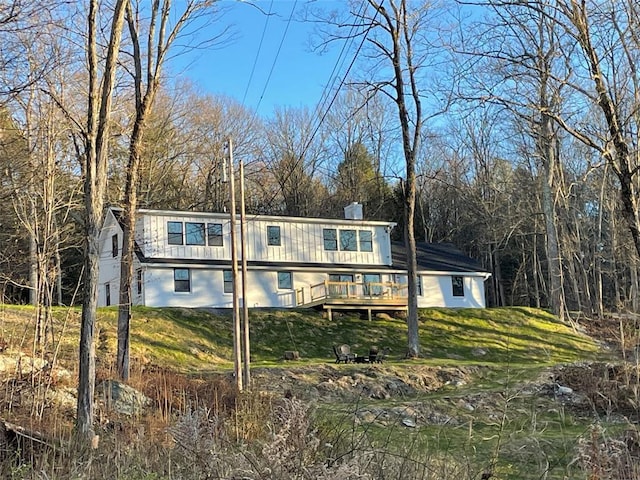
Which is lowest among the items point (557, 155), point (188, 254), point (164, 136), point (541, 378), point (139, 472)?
point (541, 378)

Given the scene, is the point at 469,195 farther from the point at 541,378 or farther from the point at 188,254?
the point at 541,378

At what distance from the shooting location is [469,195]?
4531 centimetres

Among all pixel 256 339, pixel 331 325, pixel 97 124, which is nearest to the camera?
pixel 97 124

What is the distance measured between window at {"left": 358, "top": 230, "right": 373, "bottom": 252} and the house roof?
1630 millimetres

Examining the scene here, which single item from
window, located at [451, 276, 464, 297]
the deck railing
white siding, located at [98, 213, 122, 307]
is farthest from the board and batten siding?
window, located at [451, 276, 464, 297]

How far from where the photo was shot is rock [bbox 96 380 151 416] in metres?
8.98

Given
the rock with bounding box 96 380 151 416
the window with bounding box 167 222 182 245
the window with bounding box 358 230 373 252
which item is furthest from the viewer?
the window with bounding box 358 230 373 252

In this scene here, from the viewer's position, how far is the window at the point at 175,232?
1124 inches

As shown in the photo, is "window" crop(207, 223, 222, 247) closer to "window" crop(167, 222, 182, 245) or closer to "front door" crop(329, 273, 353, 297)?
"window" crop(167, 222, 182, 245)

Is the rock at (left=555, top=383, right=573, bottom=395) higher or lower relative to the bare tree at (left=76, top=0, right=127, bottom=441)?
lower

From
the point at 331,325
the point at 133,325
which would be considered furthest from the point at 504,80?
the point at 331,325

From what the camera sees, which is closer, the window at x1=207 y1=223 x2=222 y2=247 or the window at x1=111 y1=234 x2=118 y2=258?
the window at x1=207 y1=223 x2=222 y2=247

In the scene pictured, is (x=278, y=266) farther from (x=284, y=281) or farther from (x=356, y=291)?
(x=356, y=291)

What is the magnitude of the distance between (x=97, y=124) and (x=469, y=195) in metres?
38.7
